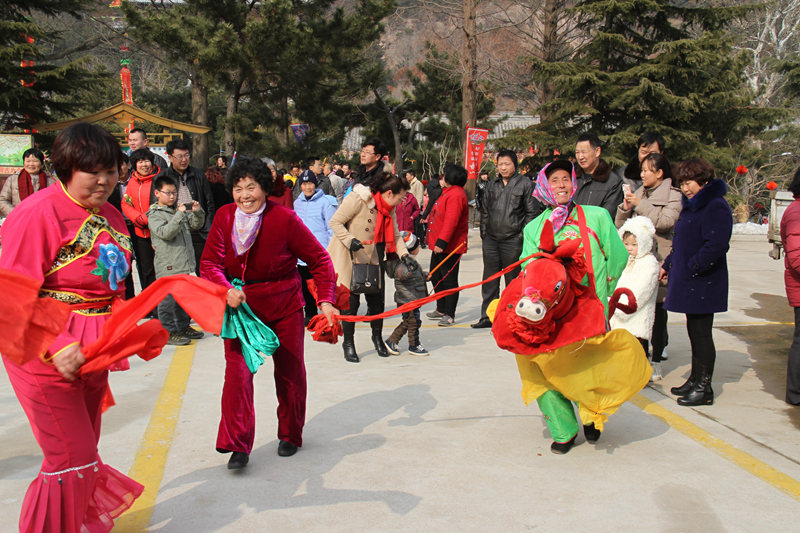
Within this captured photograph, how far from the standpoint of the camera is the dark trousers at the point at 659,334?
640 centimetres

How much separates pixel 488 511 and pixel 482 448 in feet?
2.96

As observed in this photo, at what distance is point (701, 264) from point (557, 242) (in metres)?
1.54

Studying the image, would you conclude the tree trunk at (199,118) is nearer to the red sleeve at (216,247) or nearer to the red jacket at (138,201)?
the red jacket at (138,201)

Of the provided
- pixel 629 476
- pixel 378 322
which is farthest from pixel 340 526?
pixel 378 322

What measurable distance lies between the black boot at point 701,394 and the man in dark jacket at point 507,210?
281 centimetres

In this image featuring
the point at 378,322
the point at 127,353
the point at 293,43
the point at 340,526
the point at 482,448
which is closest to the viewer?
the point at 127,353

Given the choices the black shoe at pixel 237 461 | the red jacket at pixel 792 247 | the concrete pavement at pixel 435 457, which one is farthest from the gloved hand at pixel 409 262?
the red jacket at pixel 792 247

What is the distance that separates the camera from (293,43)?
2034 cm

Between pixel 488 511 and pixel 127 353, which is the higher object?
pixel 127 353

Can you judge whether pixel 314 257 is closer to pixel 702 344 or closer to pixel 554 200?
pixel 554 200

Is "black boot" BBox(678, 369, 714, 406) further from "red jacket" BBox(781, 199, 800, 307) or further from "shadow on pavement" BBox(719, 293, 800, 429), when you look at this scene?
"red jacket" BBox(781, 199, 800, 307)

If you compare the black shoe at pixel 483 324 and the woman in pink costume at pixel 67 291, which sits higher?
the woman in pink costume at pixel 67 291

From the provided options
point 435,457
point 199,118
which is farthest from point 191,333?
point 199,118

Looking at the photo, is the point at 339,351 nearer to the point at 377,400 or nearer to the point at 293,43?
the point at 377,400
